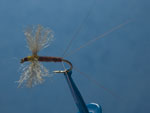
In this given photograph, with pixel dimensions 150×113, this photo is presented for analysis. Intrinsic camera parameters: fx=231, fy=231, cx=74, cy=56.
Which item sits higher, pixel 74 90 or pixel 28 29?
pixel 28 29

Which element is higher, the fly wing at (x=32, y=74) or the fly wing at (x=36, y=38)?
the fly wing at (x=36, y=38)

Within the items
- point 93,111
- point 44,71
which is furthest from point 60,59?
point 93,111

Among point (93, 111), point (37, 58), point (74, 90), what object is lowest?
point (93, 111)

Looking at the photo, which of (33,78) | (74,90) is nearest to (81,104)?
(74,90)

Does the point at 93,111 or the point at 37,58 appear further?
the point at 93,111

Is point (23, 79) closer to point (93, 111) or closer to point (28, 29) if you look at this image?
point (28, 29)

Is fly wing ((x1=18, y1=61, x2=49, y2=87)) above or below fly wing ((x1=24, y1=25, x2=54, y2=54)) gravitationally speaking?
below
